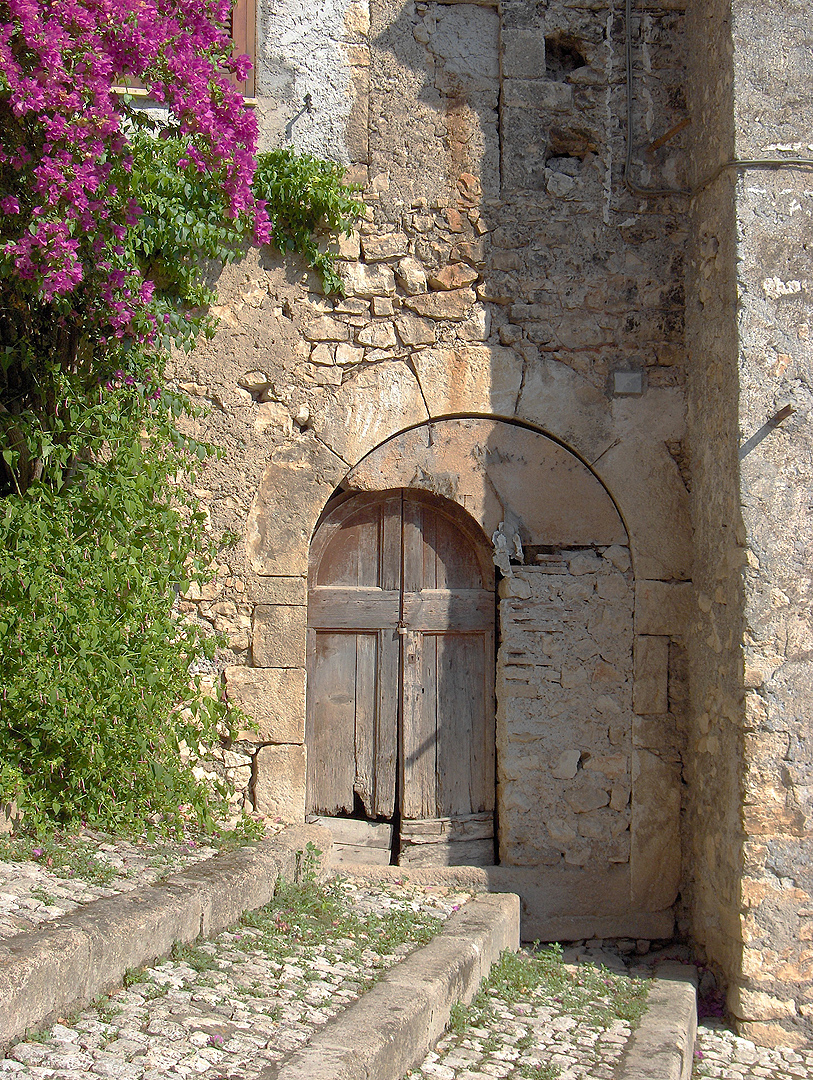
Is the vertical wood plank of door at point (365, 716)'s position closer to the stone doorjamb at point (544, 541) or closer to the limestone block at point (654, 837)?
the stone doorjamb at point (544, 541)

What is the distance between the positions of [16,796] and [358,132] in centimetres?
319

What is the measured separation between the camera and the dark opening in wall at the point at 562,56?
14.8ft

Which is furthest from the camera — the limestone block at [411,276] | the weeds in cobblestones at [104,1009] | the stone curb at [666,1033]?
the limestone block at [411,276]

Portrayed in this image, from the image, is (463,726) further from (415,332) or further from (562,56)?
(562,56)

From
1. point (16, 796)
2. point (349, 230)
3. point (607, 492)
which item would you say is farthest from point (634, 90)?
point (16, 796)

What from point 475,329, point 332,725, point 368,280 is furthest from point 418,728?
point 368,280

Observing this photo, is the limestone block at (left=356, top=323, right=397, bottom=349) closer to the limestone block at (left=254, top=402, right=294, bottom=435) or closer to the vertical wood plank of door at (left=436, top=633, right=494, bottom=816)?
the limestone block at (left=254, top=402, right=294, bottom=435)

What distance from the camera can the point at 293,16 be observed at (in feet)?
14.5

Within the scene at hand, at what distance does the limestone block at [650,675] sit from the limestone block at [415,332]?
1.68 meters

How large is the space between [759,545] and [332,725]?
2.05 m

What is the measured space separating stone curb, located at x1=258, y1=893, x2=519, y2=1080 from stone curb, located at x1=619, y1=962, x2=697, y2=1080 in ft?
1.86

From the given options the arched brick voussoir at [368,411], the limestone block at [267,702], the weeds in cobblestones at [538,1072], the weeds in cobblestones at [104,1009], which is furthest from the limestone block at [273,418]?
the weeds in cobblestones at [538,1072]

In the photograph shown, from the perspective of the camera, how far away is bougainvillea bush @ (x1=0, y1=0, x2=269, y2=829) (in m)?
3.16

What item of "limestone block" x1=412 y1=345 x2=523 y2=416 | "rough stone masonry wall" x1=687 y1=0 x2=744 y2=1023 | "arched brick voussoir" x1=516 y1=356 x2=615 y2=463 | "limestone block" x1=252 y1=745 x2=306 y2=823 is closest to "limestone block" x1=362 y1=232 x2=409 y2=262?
"limestone block" x1=412 y1=345 x2=523 y2=416
